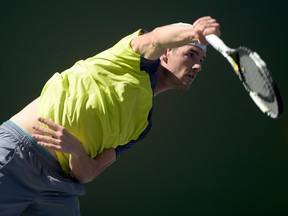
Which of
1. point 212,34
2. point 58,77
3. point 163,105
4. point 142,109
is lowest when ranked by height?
point 163,105

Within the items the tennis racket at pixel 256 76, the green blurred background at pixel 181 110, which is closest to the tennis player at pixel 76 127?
the tennis racket at pixel 256 76

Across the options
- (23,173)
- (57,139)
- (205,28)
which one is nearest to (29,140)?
(23,173)

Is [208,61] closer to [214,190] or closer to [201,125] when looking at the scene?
[201,125]

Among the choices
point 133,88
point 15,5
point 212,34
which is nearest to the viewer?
point 212,34

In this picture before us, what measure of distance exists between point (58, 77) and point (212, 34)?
0.74 meters

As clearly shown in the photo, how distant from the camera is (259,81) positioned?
201cm

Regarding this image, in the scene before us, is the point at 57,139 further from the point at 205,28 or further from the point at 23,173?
the point at 205,28

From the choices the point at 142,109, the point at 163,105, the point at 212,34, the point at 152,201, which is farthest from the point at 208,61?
the point at 212,34

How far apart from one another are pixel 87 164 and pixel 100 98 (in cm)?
27

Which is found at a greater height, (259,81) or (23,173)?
(259,81)

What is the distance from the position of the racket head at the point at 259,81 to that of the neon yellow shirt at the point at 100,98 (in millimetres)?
449

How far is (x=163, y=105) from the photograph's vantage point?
4.54 metres

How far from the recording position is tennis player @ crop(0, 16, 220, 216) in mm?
2297

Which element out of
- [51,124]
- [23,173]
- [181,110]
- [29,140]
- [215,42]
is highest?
[215,42]
